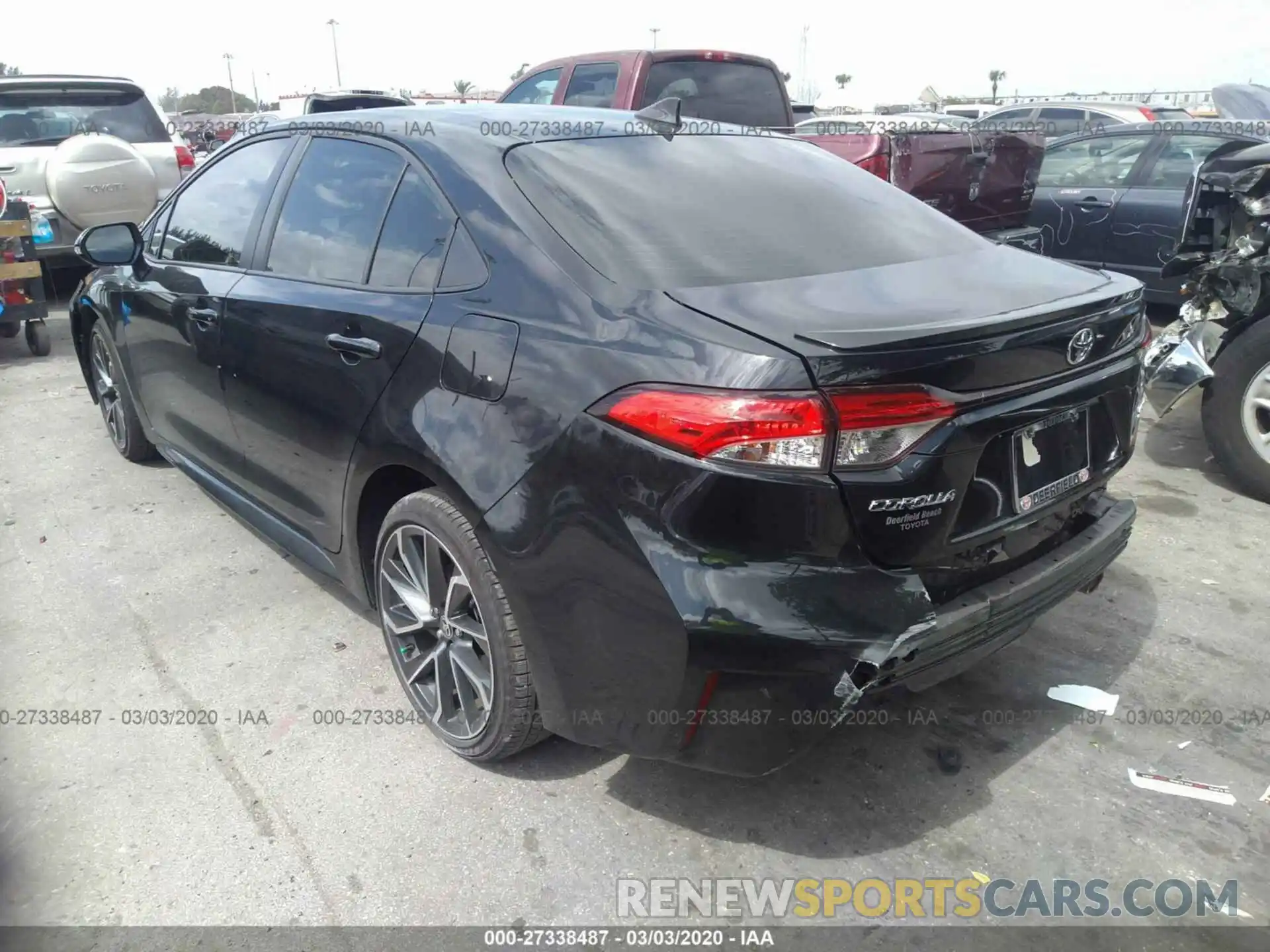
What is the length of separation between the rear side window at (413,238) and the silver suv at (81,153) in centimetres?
624

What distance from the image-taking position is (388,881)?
7.56 feet

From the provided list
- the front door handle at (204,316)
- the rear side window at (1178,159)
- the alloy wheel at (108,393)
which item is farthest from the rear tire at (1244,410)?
the alloy wheel at (108,393)

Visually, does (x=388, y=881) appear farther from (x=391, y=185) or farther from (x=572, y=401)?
(x=391, y=185)

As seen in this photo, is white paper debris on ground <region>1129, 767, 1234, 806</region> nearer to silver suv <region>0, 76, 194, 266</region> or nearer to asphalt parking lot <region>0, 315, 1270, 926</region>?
asphalt parking lot <region>0, 315, 1270, 926</region>

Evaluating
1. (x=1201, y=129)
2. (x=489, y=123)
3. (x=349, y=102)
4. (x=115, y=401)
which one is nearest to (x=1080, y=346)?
(x=489, y=123)

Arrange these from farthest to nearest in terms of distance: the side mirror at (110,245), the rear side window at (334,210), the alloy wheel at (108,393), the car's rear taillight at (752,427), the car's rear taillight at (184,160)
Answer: the car's rear taillight at (184,160)
the alloy wheel at (108,393)
the side mirror at (110,245)
the rear side window at (334,210)
the car's rear taillight at (752,427)

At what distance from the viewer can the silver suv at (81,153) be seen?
7891mm

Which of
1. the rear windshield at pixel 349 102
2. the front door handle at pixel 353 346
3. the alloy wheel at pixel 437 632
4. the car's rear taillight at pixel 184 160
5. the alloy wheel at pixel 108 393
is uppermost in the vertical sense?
the rear windshield at pixel 349 102

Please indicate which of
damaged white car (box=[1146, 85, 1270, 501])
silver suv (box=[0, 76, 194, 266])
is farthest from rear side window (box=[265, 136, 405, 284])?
silver suv (box=[0, 76, 194, 266])

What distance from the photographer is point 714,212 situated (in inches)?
103

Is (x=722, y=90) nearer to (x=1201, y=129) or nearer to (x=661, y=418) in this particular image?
(x=1201, y=129)

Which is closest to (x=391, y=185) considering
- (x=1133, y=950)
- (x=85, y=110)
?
(x=1133, y=950)

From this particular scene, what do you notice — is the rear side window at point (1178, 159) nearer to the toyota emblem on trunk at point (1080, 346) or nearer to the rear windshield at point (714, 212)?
the rear windshield at point (714, 212)

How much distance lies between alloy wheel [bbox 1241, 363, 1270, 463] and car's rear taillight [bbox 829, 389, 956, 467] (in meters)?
3.12
